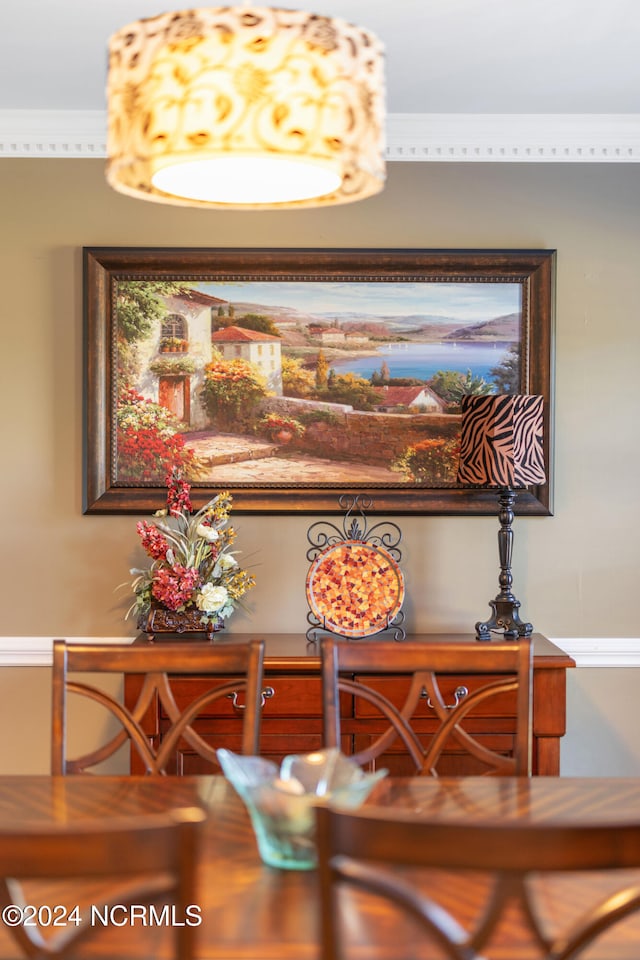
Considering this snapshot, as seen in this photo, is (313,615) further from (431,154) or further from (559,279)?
(431,154)

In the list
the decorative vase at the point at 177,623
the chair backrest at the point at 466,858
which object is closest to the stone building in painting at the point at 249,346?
the decorative vase at the point at 177,623

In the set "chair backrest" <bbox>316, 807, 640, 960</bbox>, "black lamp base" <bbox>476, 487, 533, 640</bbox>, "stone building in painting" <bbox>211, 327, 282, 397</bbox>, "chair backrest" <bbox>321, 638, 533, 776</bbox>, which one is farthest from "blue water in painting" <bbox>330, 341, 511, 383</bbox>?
"chair backrest" <bbox>316, 807, 640, 960</bbox>

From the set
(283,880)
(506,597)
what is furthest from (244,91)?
(506,597)

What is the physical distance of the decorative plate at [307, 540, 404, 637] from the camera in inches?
125

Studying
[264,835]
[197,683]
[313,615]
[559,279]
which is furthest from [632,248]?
[264,835]

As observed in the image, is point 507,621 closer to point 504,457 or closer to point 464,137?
point 504,457

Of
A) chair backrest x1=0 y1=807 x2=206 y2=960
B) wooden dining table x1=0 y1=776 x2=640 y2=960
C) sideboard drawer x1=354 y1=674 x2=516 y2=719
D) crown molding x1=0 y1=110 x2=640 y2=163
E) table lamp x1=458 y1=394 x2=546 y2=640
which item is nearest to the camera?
chair backrest x1=0 y1=807 x2=206 y2=960

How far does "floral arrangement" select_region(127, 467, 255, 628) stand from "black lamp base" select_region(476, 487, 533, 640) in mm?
857

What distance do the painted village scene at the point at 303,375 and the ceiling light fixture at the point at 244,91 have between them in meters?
1.88

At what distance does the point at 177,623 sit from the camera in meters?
3.08

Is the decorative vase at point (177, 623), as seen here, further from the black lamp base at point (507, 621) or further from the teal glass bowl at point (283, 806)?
the teal glass bowl at point (283, 806)

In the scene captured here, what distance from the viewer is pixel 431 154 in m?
3.37

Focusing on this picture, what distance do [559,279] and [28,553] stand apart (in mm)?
2157

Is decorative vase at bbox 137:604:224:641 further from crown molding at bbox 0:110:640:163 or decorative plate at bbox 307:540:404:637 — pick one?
crown molding at bbox 0:110:640:163
